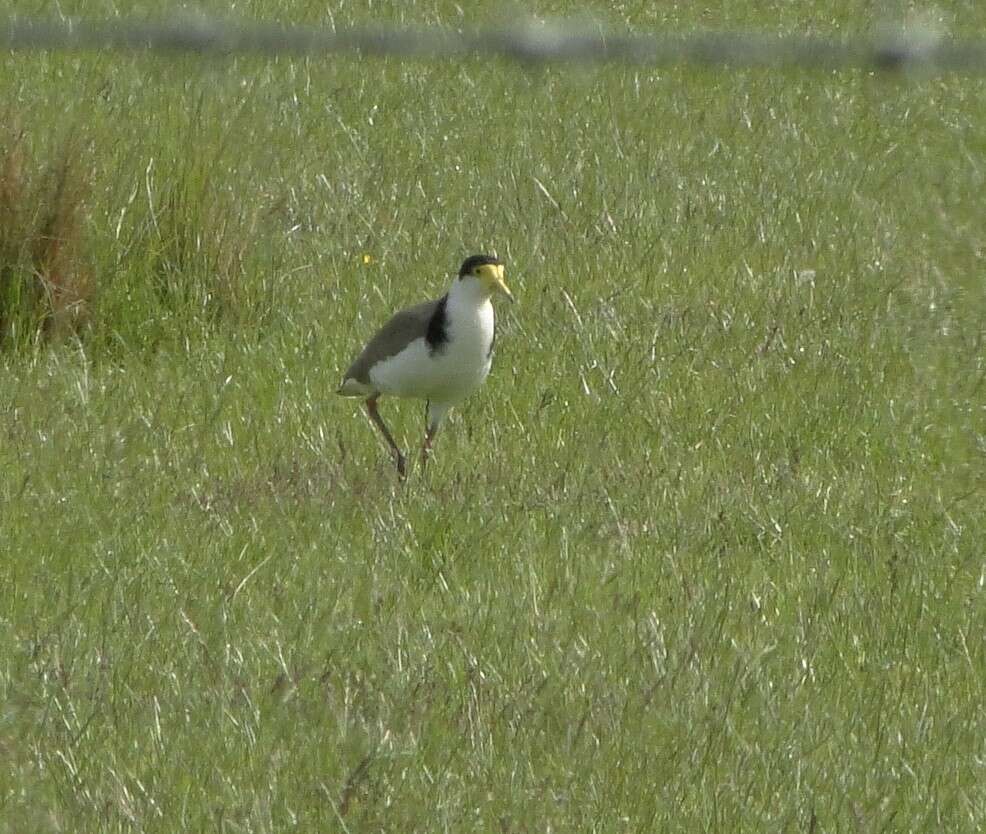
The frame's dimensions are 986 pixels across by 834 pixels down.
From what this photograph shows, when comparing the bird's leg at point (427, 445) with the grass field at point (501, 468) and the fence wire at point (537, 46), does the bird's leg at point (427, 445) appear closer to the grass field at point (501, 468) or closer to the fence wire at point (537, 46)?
the grass field at point (501, 468)

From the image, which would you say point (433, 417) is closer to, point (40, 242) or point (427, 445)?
point (427, 445)

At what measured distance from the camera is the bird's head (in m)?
7.23

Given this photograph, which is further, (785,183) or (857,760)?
(785,183)

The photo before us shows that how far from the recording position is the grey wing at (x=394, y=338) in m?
7.23

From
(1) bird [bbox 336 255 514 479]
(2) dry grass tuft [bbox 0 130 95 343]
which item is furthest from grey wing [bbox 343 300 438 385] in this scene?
(2) dry grass tuft [bbox 0 130 95 343]

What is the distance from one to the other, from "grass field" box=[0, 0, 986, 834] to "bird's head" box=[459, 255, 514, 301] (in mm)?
500

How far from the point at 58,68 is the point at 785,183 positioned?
4188 millimetres

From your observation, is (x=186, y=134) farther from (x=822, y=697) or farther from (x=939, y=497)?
(x=822, y=697)

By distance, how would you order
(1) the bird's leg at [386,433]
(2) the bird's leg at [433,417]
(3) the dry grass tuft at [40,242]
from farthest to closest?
(3) the dry grass tuft at [40,242], (2) the bird's leg at [433,417], (1) the bird's leg at [386,433]

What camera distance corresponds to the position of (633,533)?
20.6ft

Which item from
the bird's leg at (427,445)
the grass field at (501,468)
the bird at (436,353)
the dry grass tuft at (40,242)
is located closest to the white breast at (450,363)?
the bird at (436,353)

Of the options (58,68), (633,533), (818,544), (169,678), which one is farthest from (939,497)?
(58,68)

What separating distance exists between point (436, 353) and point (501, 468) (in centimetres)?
47

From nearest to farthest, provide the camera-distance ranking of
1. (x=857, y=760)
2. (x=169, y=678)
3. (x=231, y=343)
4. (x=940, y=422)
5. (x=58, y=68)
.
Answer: (x=857, y=760) → (x=169, y=678) → (x=940, y=422) → (x=231, y=343) → (x=58, y=68)
